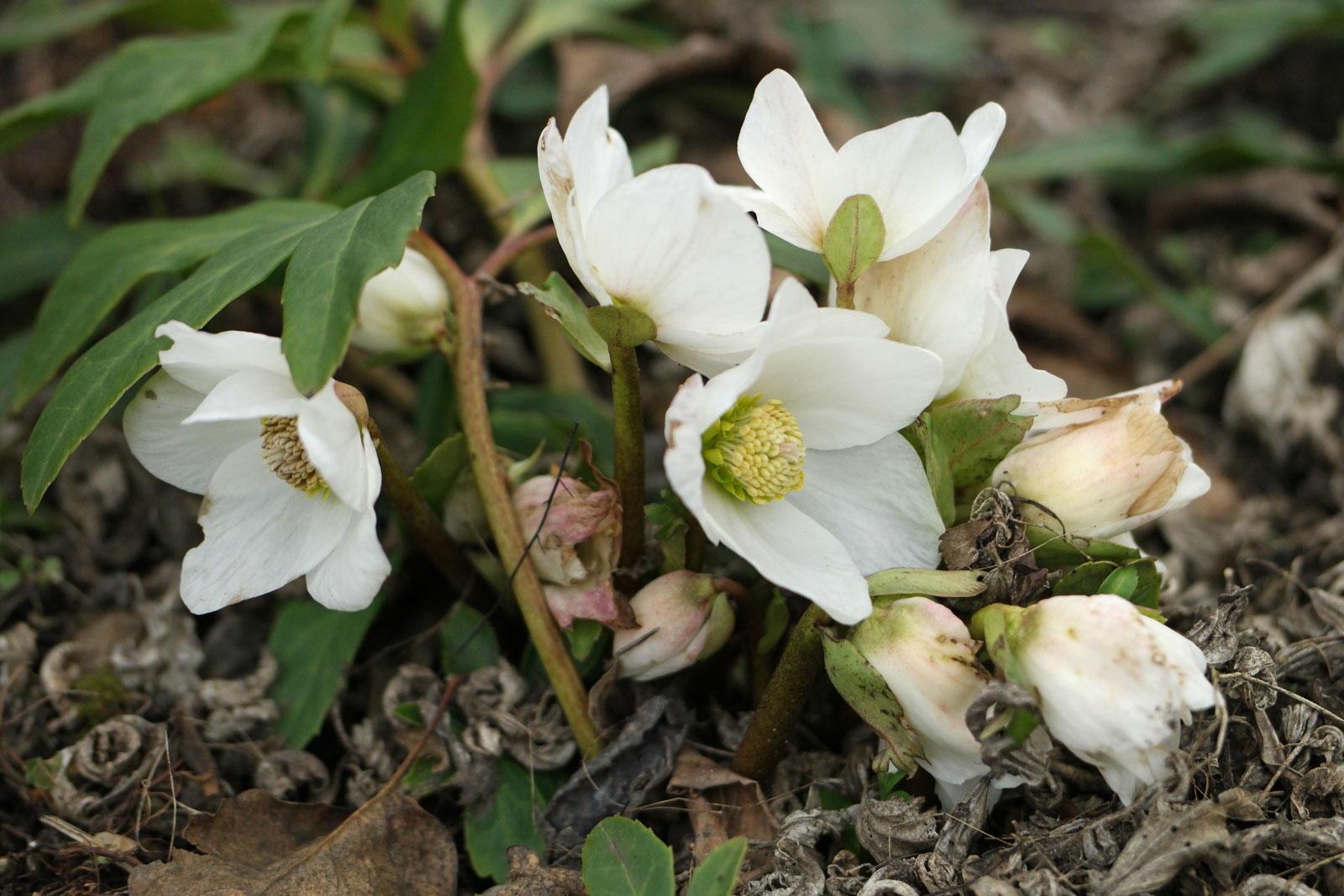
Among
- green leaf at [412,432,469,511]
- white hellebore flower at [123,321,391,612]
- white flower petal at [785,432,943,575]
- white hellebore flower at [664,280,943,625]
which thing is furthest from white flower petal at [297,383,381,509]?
white flower petal at [785,432,943,575]

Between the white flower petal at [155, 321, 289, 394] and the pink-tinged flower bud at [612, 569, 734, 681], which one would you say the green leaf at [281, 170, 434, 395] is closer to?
the white flower petal at [155, 321, 289, 394]

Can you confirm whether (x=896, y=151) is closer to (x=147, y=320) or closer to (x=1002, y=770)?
(x=1002, y=770)

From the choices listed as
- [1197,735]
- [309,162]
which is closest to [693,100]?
[309,162]

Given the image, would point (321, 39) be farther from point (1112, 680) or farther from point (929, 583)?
point (1112, 680)

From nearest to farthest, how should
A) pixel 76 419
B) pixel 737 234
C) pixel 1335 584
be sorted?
pixel 737 234 → pixel 76 419 → pixel 1335 584

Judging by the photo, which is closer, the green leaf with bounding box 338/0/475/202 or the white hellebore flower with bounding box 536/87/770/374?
the white hellebore flower with bounding box 536/87/770/374

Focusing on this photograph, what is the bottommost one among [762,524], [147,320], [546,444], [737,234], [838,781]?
[838,781]

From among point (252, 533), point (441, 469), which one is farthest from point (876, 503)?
point (252, 533)
